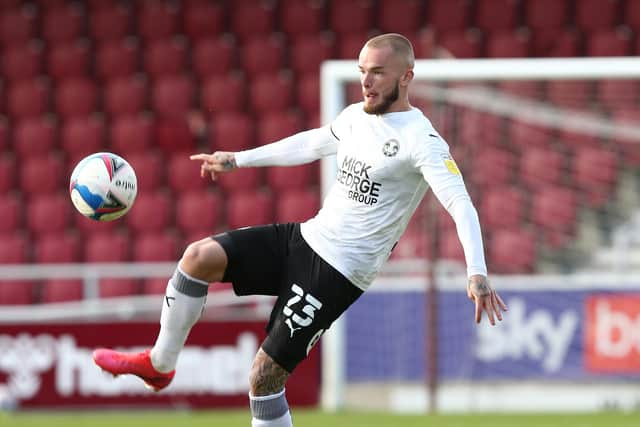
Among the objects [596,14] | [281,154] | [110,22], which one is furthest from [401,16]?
[281,154]

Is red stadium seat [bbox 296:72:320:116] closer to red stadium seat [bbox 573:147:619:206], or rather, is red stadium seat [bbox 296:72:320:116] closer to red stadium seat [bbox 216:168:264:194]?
red stadium seat [bbox 216:168:264:194]

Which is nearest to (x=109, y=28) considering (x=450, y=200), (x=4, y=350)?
(x=4, y=350)

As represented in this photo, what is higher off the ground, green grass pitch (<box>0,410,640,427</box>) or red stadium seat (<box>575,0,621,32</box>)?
red stadium seat (<box>575,0,621,32</box>)

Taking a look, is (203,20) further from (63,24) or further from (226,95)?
(63,24)

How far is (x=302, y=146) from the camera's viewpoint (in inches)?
223

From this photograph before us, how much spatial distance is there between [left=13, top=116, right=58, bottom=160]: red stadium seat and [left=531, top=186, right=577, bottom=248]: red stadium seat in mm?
6324

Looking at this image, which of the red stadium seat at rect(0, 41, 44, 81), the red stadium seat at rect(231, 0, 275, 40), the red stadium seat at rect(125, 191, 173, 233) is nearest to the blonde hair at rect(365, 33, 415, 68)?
the red stadium seat at rect(125, 191, 173, 233)

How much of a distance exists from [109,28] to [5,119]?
1641 mm

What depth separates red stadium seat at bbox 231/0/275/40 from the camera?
14.5 metres

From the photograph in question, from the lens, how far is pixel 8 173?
14.0 meters

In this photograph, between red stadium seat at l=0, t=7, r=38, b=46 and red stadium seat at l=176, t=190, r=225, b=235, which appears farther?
red stadium seat at l=0, t=7, r=38, b=46

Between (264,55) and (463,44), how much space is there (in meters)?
2.31

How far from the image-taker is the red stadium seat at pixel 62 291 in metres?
13.2

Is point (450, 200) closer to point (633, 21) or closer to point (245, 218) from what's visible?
point (245, 218)
